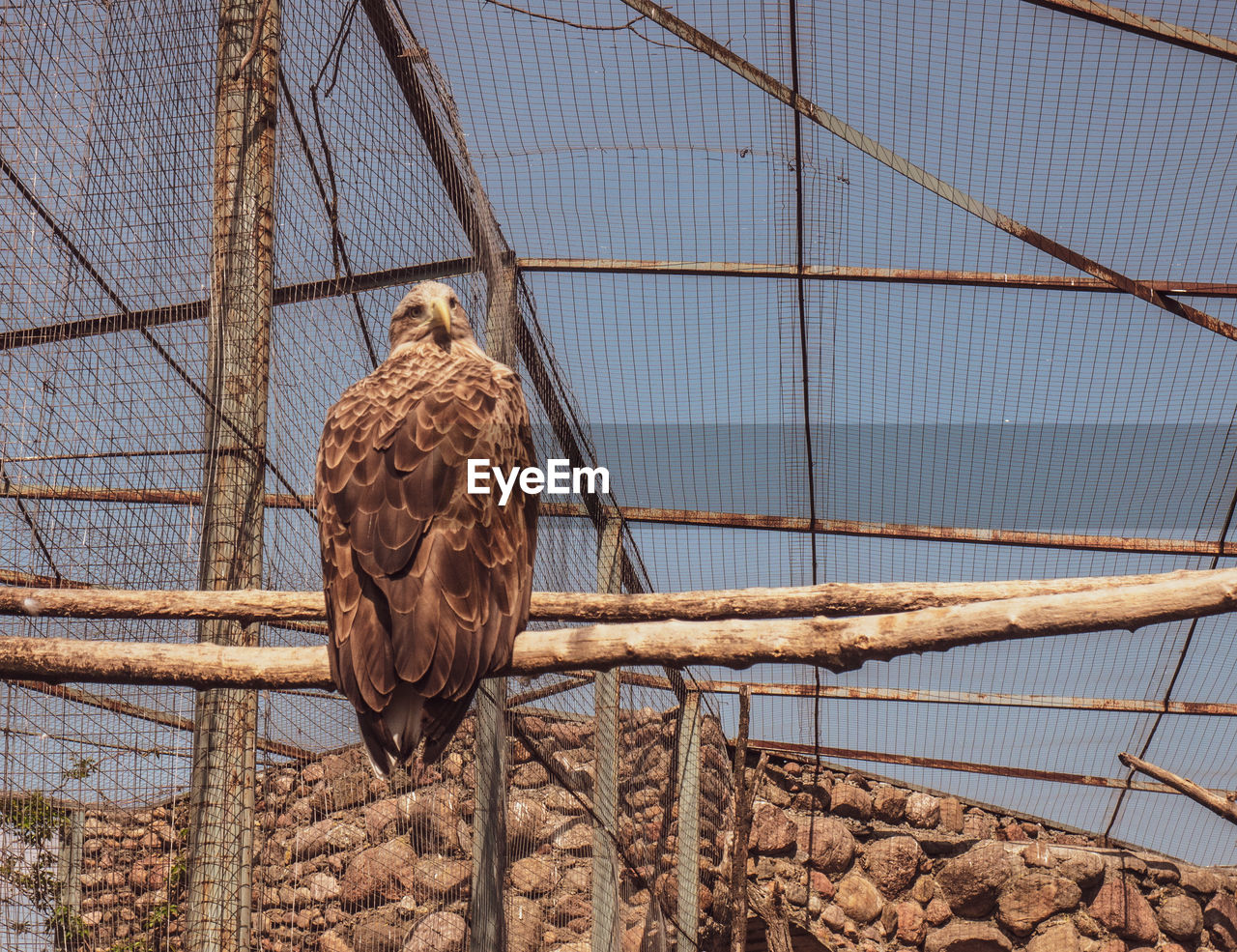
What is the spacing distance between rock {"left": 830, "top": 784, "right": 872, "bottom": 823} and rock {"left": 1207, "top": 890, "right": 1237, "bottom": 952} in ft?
7.39

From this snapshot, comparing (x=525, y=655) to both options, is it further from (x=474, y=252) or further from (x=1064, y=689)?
(x=1064, y=689)

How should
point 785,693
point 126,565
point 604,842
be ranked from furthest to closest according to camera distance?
1. point 785,693
2. point 604,842
3. point 126,565

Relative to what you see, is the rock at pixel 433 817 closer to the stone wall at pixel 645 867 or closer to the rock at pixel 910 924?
the stone wall at pixel 645 867

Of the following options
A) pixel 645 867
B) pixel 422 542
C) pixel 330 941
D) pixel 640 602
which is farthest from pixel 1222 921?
pixel 422 542

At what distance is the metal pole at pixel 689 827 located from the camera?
593cm

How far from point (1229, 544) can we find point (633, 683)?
283 cm

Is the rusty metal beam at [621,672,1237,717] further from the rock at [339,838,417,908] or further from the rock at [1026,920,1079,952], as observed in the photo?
the rock at [1026,920,1079,952]

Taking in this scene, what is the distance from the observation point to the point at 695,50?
3816mm

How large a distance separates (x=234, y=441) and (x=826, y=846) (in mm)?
6138

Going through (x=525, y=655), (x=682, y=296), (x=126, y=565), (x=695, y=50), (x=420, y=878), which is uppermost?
(x=695, y=50)

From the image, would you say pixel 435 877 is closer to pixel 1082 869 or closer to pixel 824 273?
pixel 824 273

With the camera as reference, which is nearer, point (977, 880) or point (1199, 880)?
point (977, 880)

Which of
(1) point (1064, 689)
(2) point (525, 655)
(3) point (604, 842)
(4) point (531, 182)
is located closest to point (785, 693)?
(1) point (1064, 689)

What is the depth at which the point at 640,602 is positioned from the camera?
237 centimetres
